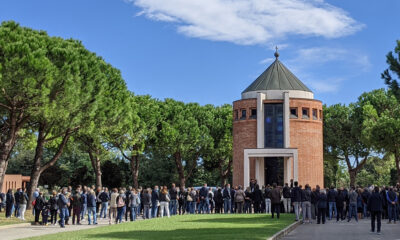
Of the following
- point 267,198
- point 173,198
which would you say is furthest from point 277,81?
point 173,198

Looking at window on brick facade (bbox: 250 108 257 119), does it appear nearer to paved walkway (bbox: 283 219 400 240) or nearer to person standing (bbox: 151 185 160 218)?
person standing (bbox: 151 185 160 218)

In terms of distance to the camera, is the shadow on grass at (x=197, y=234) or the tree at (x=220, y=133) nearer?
the shadow on grass at (x=197, y=234)

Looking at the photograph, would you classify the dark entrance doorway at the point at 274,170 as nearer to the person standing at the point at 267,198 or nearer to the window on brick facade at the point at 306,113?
the window on brick facade at the point at 306,113

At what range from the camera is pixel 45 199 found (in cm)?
2497

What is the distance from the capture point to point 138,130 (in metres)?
50.6

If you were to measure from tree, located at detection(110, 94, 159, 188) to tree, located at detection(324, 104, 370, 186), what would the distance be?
21092 mm

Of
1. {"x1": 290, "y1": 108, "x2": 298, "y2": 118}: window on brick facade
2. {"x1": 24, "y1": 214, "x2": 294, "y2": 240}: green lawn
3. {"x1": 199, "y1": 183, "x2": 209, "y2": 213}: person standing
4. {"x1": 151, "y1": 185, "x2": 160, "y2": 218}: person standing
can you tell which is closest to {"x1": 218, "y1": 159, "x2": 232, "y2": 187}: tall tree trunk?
{"x1": 290, "y1": 108, "x2": 298, "y2": 118}: window on brick facade

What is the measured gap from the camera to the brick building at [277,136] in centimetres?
4744

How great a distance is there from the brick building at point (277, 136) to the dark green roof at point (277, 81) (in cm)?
11

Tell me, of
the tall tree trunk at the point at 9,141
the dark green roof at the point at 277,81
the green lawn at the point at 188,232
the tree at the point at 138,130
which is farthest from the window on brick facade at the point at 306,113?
the green lawn at the point at 188,232

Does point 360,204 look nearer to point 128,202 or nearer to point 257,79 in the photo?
point 128,202

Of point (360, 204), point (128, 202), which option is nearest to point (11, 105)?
point (128, 202)

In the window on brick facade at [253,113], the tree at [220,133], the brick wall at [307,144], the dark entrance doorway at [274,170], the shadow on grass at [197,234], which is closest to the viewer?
the shadow on grass at [197,234]

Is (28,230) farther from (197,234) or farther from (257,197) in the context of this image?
(257,197)
